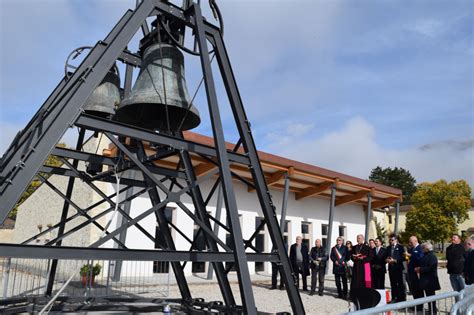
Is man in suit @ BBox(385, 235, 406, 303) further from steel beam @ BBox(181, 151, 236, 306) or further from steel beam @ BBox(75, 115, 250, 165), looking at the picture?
steel beam @ BBox(75, 115, 250, 165)

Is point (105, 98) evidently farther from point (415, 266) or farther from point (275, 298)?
point (275, 298)

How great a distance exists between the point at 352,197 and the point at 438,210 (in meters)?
30.4

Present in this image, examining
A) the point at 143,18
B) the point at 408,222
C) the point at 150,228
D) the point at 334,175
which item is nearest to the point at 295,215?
the point at 334,175

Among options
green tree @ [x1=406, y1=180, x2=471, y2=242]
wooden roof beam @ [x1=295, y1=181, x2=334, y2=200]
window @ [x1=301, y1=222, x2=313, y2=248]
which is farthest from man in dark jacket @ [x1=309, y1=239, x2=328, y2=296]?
green tree @ [x1=406, y1=180, x2=471, y2=242]

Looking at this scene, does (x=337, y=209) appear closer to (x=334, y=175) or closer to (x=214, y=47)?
(x=334, y=175)

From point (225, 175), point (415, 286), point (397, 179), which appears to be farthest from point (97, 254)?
point (397, 179)

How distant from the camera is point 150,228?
48.2ft

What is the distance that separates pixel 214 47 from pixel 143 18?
996 millimetres

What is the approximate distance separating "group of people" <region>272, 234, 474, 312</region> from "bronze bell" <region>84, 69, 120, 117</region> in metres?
4.62

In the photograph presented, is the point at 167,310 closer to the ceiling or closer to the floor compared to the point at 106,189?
closer to the floor

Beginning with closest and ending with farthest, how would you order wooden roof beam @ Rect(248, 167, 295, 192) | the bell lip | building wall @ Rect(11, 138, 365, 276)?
the bell lip → building wall @ Rect(11, 138, 365, 276) → wooden roof beam @ Rect(248, 167, 295, 192)

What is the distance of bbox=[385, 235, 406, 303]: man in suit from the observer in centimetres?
993

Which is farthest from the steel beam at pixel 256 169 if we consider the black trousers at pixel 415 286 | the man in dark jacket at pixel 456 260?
the man in dark jacket at pixel 456 260

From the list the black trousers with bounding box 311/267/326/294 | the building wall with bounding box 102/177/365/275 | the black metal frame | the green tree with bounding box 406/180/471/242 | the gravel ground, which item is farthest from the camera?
the green tree with bounding box 406/180/471/242
